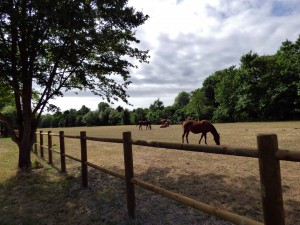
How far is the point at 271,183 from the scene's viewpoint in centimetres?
249

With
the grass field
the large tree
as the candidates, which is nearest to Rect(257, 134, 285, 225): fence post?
the grass field

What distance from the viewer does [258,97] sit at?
50.5m

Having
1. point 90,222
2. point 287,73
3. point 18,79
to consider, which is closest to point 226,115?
point 287,73

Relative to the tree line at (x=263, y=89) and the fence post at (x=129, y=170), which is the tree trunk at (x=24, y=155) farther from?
the tree line at (x=263, y=89)

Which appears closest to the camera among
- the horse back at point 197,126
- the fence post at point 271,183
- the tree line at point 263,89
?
the fence post at point 271,183

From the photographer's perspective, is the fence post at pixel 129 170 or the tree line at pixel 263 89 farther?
the tree line at pixel 263 89

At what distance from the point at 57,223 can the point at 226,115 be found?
53932 mm

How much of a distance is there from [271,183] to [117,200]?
4.63 meters

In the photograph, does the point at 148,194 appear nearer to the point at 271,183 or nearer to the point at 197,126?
the point at 271,183

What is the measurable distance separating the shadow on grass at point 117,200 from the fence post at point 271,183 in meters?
2.48

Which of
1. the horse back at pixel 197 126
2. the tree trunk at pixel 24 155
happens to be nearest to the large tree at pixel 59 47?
the tree trunk at pixel 24 155

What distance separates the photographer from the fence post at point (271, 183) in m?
2.47

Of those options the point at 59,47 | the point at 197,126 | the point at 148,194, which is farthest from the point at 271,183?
the point at 197,126

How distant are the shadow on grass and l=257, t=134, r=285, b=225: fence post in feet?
8.14
